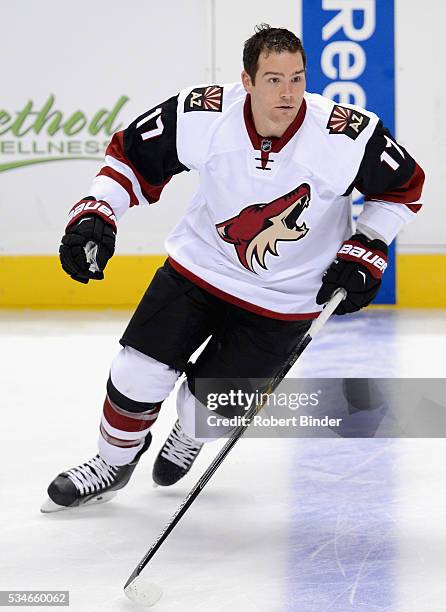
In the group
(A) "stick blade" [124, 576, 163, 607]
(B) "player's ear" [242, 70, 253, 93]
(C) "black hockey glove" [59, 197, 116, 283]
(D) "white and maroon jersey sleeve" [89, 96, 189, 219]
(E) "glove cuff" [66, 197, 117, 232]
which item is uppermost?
(B) "player's ear" [242, 70, 253, 93]

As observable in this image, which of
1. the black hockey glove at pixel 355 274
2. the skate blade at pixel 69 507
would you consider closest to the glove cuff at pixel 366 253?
the black hockey glove at pixel 355 274

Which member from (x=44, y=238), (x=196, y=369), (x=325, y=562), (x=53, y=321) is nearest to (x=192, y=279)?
(x=196, y=369)

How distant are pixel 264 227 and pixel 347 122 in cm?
29

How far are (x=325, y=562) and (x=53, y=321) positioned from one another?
3.47m

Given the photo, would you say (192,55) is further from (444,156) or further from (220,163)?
(220,163)

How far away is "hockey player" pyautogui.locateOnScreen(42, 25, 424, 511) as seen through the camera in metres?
2.38

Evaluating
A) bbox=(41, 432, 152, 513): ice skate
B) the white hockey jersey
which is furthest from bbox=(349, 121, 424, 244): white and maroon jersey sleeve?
bbox=(41, 432, 152, 513): ice skate

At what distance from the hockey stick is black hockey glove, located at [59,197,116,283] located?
1.39 ft

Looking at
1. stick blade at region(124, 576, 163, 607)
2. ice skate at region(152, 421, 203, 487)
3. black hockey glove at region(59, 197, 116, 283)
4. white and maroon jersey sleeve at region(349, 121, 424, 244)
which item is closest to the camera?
stick blade at region(124, 576, 163, 607)

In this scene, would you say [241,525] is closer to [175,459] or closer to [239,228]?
[175,459]

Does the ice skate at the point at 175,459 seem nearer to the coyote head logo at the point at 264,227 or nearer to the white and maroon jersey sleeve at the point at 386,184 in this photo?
the coyote head logo at the point at 264,227

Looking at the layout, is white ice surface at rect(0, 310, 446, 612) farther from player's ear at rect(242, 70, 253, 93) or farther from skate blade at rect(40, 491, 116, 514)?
player's ear at rect(242, 70, 253, 93)

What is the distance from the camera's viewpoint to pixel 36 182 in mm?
6020

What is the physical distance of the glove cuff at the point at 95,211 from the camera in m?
2.38
